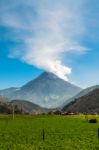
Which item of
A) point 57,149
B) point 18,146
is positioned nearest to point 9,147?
point 18,146

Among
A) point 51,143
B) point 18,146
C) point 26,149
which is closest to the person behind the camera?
point 26,149

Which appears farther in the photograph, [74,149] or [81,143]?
[81,143]

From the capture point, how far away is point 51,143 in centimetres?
5081

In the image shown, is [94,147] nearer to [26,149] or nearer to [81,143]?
[81,143]

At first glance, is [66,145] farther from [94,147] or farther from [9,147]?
[9,147]

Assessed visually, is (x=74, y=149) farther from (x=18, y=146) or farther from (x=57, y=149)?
(x=18, y=146)

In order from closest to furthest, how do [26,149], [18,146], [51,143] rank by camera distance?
[26,149] → [18,146] → [51,143]

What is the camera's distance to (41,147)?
4616cm

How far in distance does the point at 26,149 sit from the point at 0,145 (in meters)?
5.51

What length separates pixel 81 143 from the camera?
2020 inches

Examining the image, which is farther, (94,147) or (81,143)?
(81,143)

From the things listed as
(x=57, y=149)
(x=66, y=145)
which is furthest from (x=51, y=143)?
(x=57, y=149)

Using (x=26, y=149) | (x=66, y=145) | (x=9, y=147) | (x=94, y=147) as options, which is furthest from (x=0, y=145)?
(x=94, y=147)

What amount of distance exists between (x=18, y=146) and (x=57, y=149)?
5.45m
